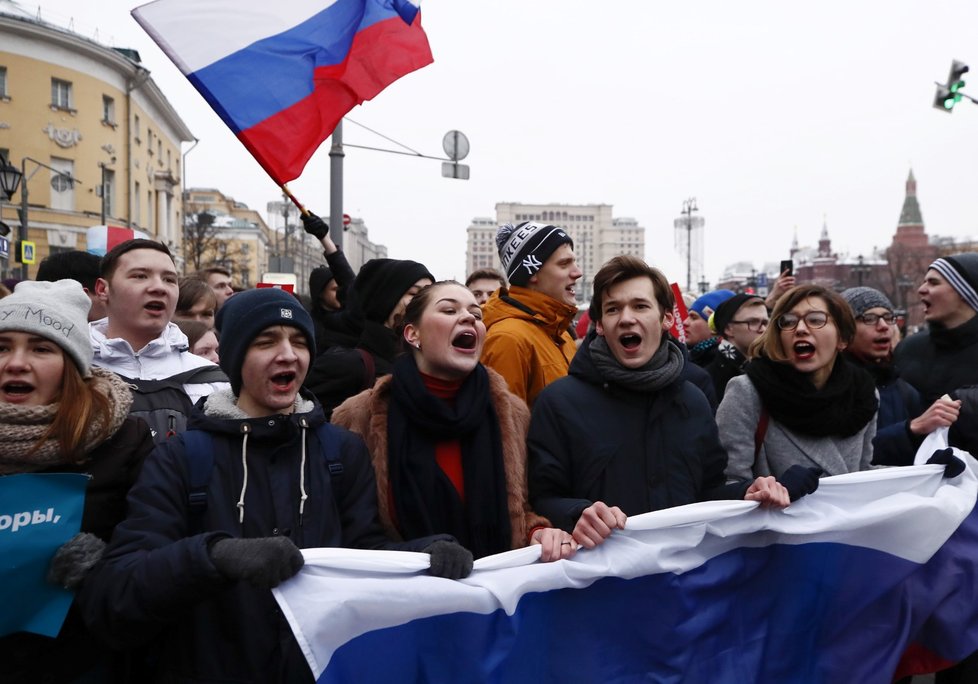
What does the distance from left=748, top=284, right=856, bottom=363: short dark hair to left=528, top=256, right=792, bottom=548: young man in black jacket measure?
661mm

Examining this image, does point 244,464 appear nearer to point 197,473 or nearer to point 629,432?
point 197,473

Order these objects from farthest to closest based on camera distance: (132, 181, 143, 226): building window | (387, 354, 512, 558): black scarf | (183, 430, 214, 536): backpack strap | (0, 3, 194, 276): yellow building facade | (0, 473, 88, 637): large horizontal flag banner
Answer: (132, 181, 143, 226): building window < (0, 3, 194, 276): yellow building facade < (387, 354, 512, 558): black scarf < (183, 430, 214, 536): backpack strap < (0, 473, 88, 637): large horizontal flag banner

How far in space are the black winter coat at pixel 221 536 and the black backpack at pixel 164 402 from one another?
68 cm

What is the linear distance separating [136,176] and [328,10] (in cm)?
4710

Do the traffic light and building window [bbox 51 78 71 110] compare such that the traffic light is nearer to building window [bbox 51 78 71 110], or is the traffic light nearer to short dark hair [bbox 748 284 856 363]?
short dark hair [bbox 748 284 856 363]

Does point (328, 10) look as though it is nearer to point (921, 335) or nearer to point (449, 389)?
point (449, 389)

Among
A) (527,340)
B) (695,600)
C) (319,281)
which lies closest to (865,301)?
(527,340)

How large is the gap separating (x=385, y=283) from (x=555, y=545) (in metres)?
2.12

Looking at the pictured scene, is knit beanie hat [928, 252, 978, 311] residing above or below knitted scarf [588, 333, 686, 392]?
above

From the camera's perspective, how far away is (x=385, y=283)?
4.26 meters

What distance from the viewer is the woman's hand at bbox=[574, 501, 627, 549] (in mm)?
2561

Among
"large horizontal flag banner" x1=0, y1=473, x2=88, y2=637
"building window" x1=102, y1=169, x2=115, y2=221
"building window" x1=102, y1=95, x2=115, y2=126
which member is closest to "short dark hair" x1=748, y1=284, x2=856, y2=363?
"large horizontal flag banner" x1=0, y1=473, x2=88, y2=637

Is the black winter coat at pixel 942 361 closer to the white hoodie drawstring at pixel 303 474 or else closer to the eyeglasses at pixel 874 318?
the eyeglasses at pixel 874 318

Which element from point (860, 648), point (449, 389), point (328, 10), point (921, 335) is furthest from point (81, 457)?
point (921, 335)
